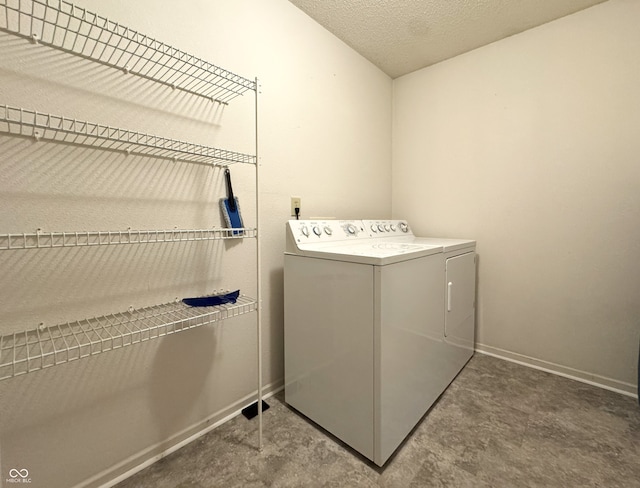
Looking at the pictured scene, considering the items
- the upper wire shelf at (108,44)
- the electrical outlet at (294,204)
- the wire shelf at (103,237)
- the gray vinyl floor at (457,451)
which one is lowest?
the gray vinyl floor at (457,451)

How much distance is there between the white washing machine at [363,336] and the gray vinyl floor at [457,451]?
8 centimetres

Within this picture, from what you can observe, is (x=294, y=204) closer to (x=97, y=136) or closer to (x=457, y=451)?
(x=97, y=136)

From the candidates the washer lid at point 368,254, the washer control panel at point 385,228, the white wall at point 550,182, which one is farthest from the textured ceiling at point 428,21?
the washer lid at point 368,254

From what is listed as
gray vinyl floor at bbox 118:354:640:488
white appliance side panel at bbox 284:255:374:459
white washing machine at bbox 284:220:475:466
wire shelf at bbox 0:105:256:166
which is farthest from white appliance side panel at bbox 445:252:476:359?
wire shelf at bbox 0:105:256:166

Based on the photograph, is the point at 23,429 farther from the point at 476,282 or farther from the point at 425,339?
the point at 476,282

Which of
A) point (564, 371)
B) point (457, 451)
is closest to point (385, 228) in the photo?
point (457, 451)

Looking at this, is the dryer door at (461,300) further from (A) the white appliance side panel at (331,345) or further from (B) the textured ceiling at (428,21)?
(B) the textured ceiling at (428,21)

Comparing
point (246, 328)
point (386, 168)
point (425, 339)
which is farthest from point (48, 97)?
point (386, 168)

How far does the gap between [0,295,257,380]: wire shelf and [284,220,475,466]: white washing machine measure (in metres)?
0.41

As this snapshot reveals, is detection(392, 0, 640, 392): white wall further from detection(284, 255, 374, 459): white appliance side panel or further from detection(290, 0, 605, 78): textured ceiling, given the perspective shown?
detection(284, 255, 374, 459): white appliance side panel

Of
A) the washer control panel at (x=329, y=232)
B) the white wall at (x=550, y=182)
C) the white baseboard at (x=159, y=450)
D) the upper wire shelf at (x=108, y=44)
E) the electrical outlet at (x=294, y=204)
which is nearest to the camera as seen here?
the upper wire shelf at (x=108, y=44)

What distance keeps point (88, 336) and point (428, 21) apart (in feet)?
8.16

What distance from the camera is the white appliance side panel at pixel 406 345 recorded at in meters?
1.12

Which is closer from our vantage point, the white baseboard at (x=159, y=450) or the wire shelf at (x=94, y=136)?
the wire shelf at (x=94, y=136)
